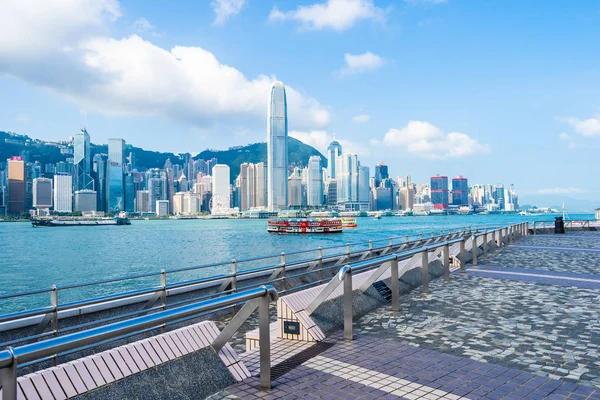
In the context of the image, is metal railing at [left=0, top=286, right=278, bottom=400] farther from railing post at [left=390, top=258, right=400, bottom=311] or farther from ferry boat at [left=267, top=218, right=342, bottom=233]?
ferry boat at [left=267, top=218, right=342, bottom=233]

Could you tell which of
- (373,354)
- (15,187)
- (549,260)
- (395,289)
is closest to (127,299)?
(395,289)

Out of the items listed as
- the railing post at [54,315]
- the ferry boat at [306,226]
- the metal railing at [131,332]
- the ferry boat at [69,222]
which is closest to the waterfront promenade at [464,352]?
the metal railing at [131,332]

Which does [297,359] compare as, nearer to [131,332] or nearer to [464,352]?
[464,352]

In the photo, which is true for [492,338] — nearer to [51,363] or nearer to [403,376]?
[403,376]

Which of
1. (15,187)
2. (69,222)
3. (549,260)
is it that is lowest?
(69,222)

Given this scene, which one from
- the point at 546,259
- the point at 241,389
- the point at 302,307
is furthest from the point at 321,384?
the point at 546,259

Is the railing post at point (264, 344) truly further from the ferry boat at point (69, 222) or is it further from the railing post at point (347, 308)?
the ferry boat at point (69, 222)
